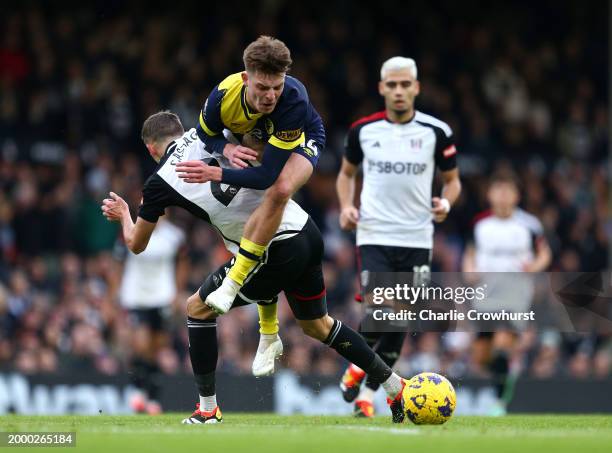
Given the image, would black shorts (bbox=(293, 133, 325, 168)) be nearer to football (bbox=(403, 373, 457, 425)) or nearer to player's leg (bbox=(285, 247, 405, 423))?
player's leg (bbox=(285, 247, 405, 423))

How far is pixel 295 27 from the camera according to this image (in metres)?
20.7

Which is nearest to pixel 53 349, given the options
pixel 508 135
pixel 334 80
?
pixel 334 80

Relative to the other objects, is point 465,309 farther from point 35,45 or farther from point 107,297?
point 35,45

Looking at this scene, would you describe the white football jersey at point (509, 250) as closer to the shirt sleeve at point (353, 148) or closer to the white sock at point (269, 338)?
the shirt sleeve at point (353, 148)

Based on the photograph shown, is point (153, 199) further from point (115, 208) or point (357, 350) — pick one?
point (357, 350)

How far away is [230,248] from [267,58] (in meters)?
1.46

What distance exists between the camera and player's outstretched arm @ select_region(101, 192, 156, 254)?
27.5 ft

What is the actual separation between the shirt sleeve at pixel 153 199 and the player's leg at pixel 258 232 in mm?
575

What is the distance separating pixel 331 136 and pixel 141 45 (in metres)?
3.21

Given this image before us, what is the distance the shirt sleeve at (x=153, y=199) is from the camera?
8.27m

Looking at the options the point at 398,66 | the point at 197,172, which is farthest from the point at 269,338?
the point at 398,66

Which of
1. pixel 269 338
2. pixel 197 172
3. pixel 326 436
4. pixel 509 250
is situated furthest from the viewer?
pixel 509 250

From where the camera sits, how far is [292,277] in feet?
27.8

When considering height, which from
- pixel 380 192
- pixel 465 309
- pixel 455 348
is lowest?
pixel 455 348
